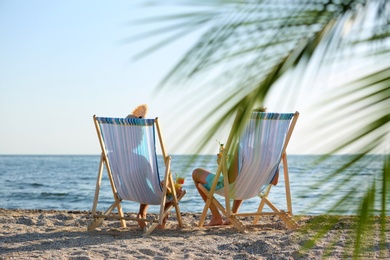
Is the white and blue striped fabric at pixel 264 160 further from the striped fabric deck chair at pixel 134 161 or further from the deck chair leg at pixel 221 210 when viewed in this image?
the striped fabric deck chair at pixel 134 161

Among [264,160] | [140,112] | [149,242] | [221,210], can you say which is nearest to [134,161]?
[140,112]

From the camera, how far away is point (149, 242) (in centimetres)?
414

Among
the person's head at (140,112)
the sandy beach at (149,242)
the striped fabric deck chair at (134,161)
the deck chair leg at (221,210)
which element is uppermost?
the person's head at (140,112)

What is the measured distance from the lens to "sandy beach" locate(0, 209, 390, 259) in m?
3.71

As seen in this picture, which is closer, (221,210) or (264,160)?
(264,160)

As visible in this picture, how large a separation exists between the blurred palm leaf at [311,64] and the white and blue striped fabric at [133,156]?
377 centimetres

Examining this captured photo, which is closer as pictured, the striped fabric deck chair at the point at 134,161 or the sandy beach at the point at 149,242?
the sandy beach at the point at 149,242

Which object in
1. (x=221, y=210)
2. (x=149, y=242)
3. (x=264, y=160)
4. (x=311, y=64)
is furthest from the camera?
(x=221, y=210)

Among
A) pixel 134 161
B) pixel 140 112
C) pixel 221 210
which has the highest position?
pixel 140 112

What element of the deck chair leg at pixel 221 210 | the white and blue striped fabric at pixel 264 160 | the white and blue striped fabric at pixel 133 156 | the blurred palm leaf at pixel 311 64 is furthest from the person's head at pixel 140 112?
the blurred palm leaf at pixel 311 64

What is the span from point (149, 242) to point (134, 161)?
2.31ft

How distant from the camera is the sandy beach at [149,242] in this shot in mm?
3713

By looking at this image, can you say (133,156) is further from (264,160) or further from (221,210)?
(264,160)

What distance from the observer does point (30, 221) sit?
17.1 ft
